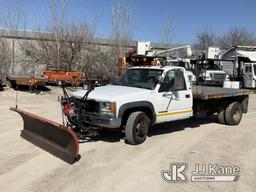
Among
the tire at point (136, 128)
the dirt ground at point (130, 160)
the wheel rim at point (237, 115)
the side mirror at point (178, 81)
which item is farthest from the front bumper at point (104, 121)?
the wheel rim at point (237, 115)

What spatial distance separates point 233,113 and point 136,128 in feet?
14.0

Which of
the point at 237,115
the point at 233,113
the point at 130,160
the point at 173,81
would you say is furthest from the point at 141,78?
the point at 237,115

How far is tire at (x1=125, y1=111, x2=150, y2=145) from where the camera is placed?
6.84m

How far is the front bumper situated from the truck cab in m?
19.3

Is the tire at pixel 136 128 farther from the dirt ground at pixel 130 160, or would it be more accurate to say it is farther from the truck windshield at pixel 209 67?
the truck windshield at pixel 209 67

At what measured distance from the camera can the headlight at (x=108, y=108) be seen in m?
6.57

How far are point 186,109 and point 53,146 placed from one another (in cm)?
375

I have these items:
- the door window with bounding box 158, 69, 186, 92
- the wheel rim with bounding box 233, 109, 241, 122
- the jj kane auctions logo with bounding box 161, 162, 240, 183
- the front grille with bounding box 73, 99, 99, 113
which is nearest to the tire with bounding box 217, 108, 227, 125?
the wheel rim with bounding box 233, 109, 241, 122

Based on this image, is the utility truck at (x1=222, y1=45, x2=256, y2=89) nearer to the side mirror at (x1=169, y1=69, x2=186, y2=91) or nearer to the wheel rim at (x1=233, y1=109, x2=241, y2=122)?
the wheel rim at (x1=233, y1=109, x2=241, y2=122)

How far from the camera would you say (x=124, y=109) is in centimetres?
670

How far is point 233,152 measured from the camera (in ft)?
21.9

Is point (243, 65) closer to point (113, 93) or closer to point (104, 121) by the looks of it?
point (113, 93)

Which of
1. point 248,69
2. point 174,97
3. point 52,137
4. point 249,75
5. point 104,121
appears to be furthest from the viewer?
point 248,69

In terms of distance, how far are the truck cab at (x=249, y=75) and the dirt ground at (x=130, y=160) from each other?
50.0 feet
